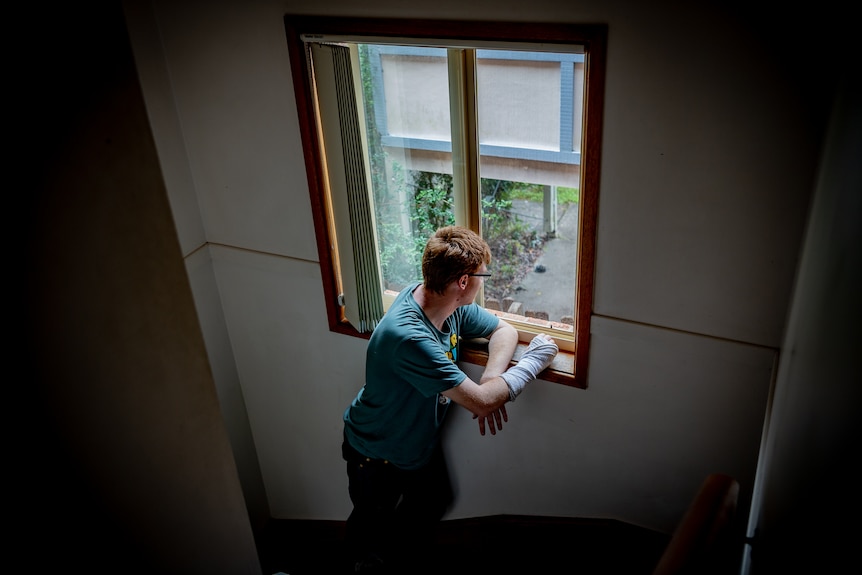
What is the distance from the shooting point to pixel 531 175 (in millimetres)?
2707

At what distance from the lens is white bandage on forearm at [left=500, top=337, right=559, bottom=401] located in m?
2.77

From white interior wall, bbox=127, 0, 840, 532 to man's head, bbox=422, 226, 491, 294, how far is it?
0.46 metres

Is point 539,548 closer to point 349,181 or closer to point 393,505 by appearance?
point 393,505

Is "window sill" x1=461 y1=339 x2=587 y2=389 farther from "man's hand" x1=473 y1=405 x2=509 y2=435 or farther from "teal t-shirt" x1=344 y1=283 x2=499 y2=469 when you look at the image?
"man's hand" x1=473 y1=405 x2=509 y2=435

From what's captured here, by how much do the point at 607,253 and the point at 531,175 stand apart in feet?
1.41

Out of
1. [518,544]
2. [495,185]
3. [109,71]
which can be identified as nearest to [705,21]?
[495,185]

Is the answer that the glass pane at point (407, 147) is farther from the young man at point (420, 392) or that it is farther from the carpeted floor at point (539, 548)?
the carpeted floor at point (539, 548)

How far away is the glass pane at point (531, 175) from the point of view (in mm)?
2520

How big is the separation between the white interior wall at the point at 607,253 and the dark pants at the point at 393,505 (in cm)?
12

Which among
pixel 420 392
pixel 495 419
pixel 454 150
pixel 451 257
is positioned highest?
pixel 454 150

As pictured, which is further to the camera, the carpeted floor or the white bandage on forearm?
the carpeted floor

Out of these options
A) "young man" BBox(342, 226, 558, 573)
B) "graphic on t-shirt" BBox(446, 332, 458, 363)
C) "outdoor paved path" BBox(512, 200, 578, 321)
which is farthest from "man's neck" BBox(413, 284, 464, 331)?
"outdoor paved path" BBox(512, 200, 578, 321)

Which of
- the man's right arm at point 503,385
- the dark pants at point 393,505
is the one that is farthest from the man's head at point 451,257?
the dark pants at point 393,505

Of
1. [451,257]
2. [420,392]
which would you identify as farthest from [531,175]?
[420,392]
